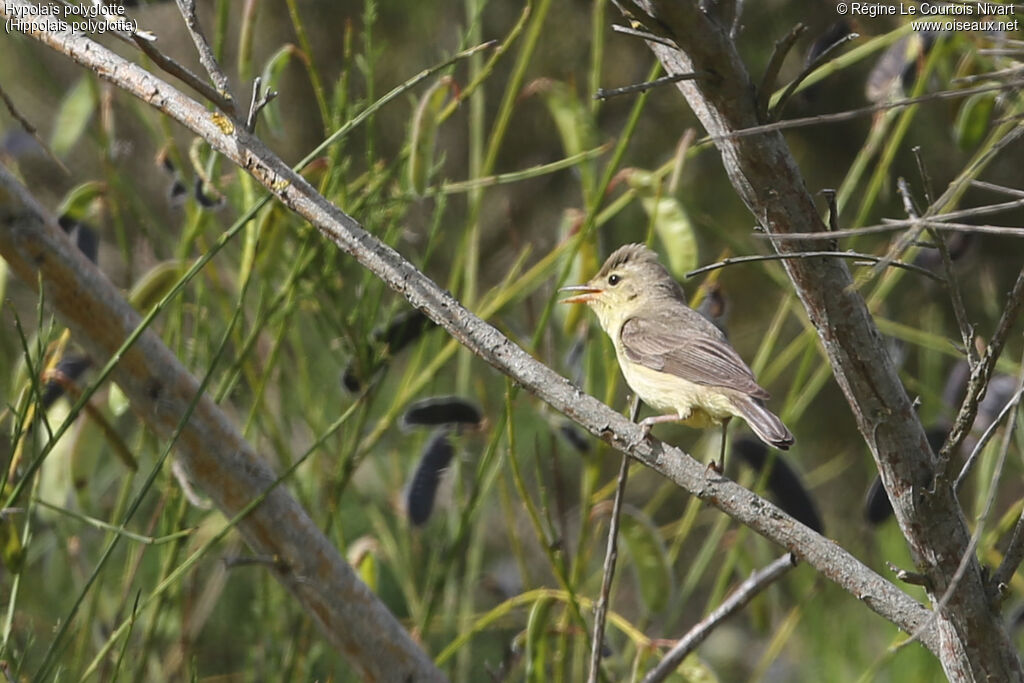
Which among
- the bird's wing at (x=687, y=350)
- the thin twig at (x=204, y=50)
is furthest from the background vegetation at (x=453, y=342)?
the thin twig at (x=204, y=50)

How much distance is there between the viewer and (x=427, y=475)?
2408mm

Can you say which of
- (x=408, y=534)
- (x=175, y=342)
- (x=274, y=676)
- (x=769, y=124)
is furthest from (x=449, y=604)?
(x=769, y=124)

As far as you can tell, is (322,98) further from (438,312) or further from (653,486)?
(653,486)

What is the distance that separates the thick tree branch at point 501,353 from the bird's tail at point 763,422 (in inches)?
23.6

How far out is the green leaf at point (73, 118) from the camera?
2.42 metres

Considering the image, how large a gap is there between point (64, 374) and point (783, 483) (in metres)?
1.52

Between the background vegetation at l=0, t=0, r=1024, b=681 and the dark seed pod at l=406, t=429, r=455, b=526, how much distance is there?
7 cm

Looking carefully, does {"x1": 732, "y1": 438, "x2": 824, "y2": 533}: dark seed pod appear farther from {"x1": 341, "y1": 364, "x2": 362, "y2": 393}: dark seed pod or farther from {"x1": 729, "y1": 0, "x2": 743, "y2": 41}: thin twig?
{"x1": 729, "y1": 0, "x2": 743, "y2": 41}: thin twig

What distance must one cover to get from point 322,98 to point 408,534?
3.83 feet

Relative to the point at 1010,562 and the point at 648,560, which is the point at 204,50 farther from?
the point at 648,560

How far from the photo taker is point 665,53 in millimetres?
1644

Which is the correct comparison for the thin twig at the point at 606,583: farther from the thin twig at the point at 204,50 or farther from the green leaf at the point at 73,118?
the green leaf at the point at 73,118

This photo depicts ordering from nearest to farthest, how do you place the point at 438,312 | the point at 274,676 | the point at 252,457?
the point at 438,312 < the point at 252,457 < the point at 274,676

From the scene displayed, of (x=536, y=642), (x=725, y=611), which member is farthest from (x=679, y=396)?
(x=725, y=611)
